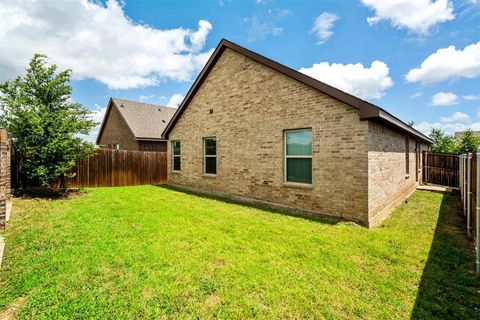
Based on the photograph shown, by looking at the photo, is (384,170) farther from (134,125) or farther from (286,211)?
(134,125)

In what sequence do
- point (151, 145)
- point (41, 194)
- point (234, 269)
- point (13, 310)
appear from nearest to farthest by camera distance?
point (13, 310) → point (234, 269) → point (41, 194) → point (151, 145)

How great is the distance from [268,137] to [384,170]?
3.91 metres

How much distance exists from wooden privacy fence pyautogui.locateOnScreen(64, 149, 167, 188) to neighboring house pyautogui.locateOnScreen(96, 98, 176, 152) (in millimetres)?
4605

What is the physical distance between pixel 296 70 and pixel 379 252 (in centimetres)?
559

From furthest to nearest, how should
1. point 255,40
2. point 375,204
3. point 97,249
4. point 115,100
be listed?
point 115,100 < point 255,40 < point 375,204 < point 97,249

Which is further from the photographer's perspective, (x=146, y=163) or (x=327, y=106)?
(x=146, y=163)

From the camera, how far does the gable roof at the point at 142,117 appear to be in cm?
1972

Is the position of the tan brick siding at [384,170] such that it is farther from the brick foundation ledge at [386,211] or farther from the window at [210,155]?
the window at [210,155]

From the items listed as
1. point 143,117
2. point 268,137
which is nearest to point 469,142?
point 268,137

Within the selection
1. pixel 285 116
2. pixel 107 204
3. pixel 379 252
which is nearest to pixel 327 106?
pixel 285 116

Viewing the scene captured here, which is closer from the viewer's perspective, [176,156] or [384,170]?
[384,170]

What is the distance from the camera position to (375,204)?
6328 mm

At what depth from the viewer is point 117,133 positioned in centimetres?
2188

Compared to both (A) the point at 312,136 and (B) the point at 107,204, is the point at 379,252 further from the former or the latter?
(B) the point at 107,204
